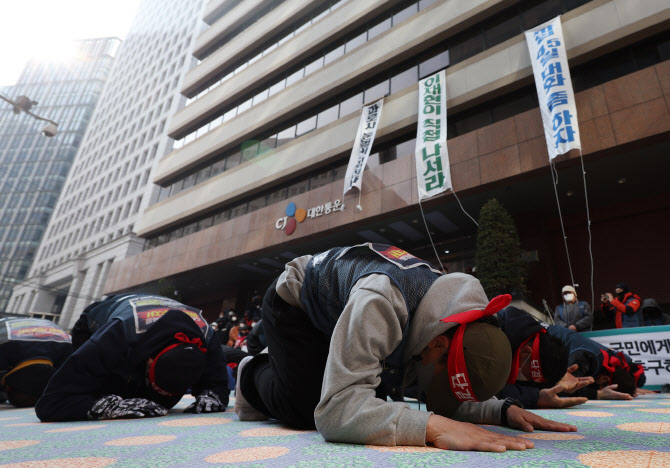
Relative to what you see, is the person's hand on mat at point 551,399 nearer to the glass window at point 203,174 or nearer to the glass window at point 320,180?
the glass window at point 320,180

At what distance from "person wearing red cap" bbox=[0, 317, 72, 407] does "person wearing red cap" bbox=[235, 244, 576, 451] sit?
8.06 feet

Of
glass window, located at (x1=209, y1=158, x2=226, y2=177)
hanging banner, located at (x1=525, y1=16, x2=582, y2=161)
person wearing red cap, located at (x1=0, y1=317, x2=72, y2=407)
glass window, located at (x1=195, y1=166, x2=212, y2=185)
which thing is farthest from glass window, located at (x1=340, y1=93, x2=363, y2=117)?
person wearing red cap, located at (x1=0, y1=317, x2=72, y2=407)

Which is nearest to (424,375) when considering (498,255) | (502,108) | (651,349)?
(651,349)

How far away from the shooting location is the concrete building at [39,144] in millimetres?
Result: 47031

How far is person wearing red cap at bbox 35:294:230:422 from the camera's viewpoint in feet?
6.15

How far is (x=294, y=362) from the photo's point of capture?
4.88 feet

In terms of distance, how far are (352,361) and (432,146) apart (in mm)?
8105

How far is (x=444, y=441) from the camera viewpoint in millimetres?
949

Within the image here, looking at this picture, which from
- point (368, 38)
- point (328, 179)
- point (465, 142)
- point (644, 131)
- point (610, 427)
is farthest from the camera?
point (368, 38)

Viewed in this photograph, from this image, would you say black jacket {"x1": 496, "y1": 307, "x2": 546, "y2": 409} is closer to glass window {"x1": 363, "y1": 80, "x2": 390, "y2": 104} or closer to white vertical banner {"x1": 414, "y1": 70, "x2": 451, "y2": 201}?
white vertical banner {"x1": 414, "y1": 70, "x2": 451, "y2": 201}

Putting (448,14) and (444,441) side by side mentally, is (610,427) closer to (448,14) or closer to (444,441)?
(444,441)

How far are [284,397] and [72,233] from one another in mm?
33818

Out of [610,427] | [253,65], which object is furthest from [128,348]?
[253,65]

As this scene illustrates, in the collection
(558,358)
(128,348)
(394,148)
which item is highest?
(394,148)
